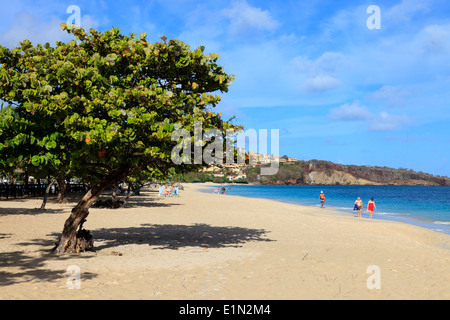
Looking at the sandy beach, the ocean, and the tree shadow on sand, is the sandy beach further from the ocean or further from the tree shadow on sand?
the ocean

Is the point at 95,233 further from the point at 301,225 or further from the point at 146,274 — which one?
the point at 301,225

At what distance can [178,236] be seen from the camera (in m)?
16.0

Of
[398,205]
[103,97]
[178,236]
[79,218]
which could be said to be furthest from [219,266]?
[398,205]

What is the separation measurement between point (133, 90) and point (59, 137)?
2.26 m

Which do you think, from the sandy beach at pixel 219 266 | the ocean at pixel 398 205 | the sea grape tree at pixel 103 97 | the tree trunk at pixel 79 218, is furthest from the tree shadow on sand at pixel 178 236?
the ocean at pixel 398 205

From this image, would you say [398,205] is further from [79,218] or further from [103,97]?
[103,97]

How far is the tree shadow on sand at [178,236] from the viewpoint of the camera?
14.1 m

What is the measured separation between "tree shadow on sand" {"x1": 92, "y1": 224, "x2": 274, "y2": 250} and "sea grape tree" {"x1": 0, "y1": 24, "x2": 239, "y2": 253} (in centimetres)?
305

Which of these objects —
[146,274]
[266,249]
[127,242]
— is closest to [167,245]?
[127,242]

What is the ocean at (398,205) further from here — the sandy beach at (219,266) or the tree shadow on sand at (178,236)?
the tree shadow on sand at (178,236)

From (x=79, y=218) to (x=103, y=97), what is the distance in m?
3.94

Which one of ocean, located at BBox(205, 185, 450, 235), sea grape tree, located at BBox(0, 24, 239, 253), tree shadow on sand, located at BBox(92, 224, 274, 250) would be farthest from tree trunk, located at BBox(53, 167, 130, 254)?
ocean, located at BBox(205, 185, 450, 235)

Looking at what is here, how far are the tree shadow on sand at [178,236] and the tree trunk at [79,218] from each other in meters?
1.05

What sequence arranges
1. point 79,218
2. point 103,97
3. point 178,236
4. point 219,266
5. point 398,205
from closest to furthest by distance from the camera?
point 103,97 → point 219,266 → point 79,218 → point 178,236 → point 398,205
